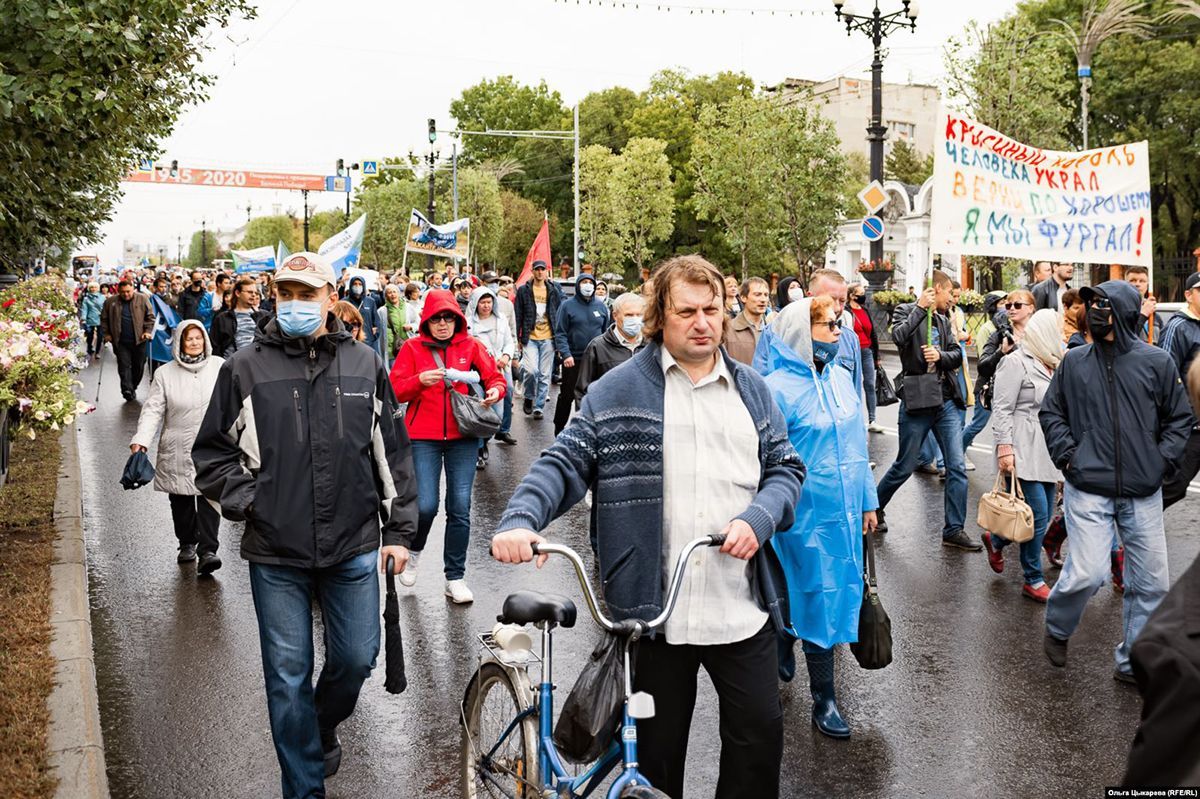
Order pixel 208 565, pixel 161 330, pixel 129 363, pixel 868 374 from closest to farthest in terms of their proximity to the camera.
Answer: pixel 208 565
pixel 868 374
pixel 161 330
pixel 129 363

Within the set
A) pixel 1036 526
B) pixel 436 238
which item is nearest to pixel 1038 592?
pixel 1036 526

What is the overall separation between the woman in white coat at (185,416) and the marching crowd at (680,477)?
0.06 ft

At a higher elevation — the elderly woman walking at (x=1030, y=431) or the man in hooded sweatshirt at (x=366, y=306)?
the man in hooded sweatshirt at (x=366, y=306)

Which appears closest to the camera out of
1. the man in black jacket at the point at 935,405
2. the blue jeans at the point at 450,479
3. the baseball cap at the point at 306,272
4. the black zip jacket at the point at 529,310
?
the baseball cap at the point at 306,272

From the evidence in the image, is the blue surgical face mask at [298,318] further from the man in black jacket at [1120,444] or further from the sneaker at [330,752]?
the man in black jacket at [1120,444]

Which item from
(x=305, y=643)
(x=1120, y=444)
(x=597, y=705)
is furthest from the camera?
(x=1120, y=444)

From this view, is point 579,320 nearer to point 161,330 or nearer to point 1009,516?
point 1009,516

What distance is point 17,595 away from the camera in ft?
22.1

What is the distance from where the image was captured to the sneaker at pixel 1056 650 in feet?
19.2

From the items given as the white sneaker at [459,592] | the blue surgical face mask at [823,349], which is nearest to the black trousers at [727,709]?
the blue surgical face mask at [823,349]

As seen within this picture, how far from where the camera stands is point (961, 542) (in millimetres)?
8594

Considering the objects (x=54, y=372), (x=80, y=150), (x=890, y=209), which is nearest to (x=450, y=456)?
(x=54, y=372)

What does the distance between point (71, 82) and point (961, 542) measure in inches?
254

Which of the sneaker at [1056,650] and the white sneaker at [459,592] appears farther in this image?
the white sneaker at [459,592]
